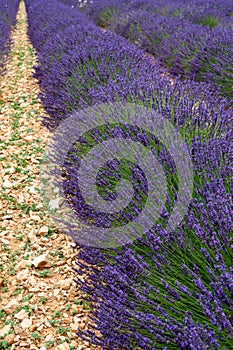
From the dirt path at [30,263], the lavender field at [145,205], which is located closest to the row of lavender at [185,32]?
the lavender field at [145,205]

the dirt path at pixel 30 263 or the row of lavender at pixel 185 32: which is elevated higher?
the row of lavender at pixel 185 32

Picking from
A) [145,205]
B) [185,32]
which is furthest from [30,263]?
[185,32]

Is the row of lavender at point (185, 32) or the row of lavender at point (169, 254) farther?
the row of lavender at point (185, 32)

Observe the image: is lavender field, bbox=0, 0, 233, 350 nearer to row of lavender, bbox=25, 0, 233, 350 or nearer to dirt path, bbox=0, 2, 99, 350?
row of lavender, bbox=25, 0, 233, 350

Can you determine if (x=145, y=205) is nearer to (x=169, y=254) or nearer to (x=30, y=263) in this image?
(x=169, y=254)

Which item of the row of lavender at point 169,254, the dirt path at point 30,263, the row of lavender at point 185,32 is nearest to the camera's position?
the row of lavender at point 169,254

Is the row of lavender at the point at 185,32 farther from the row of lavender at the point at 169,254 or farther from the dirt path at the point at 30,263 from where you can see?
the dirt path at the point at 30,263

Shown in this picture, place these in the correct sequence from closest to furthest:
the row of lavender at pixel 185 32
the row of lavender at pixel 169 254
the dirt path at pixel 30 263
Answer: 1. the row of lavender at pixel 169 254
2. the dirt path at pixel 30 263
3. the row of lavender at pixel 185 32
